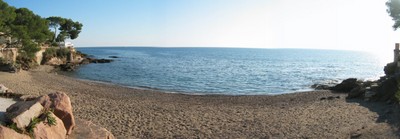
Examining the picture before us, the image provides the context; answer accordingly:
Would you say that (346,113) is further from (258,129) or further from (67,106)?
(67,106)

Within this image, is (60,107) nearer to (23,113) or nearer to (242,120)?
(23,113)

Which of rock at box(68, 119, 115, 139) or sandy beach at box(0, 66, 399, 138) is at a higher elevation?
rock at box(68, 119, 115, 139)

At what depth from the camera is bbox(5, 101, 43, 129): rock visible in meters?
8.62

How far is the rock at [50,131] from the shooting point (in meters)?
8.75

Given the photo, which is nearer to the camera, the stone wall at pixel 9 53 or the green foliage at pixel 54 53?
the stone wall at pixel 9 53

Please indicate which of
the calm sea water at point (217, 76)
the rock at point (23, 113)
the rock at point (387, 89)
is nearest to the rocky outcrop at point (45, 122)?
the rock at point (23, 113)

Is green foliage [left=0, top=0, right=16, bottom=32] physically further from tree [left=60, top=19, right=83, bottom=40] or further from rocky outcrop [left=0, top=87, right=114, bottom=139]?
tree [left=60, top=19, right=83, bottom=40]

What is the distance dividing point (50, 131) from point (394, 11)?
33.5m

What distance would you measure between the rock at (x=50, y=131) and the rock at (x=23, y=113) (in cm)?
33

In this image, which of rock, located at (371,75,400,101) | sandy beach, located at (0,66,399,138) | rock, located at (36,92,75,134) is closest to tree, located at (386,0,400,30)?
rock, located at (371,75,400,101)

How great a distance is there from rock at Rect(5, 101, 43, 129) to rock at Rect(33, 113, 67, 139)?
1.07ft

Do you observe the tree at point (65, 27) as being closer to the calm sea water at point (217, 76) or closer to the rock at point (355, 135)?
the calm sea water at point (217, 76)

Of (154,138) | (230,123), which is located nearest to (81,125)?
(154,138)

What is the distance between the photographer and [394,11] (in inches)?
1278
